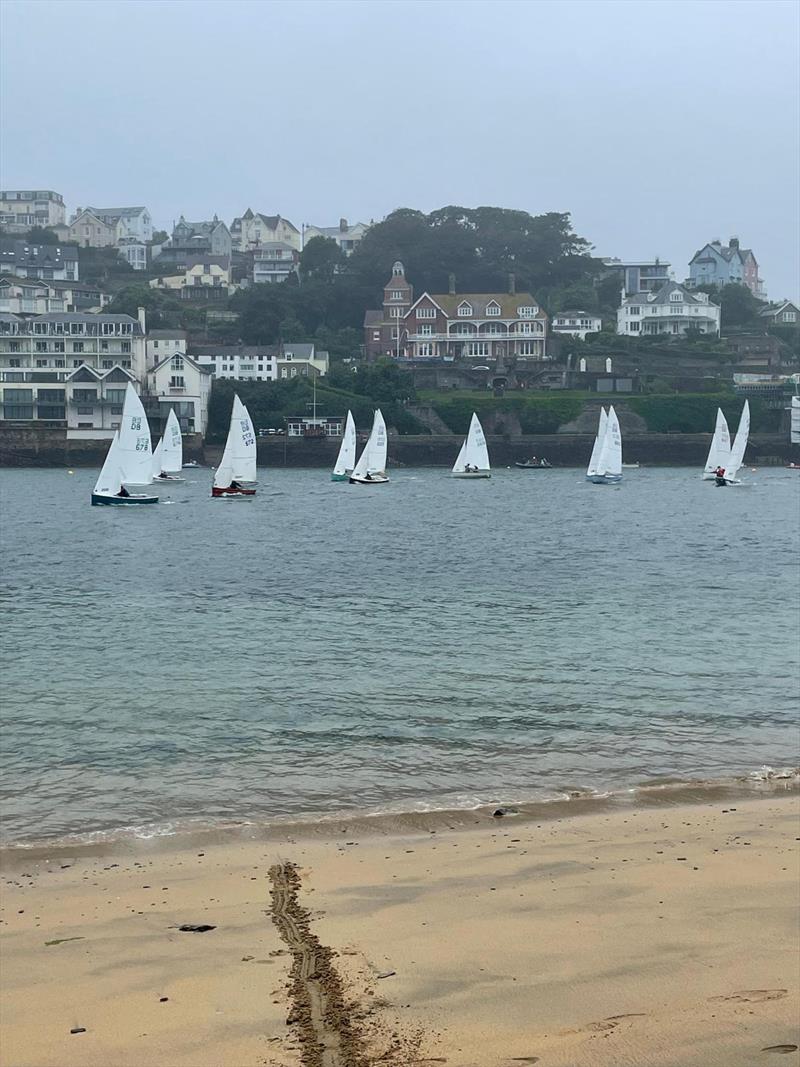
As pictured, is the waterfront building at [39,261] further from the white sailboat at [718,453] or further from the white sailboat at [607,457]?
the white sailboat at [718,453]

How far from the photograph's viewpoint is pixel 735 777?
12445mm

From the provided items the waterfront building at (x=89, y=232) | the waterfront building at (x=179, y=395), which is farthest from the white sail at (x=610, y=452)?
the waterfront building at (x=89, y=232)

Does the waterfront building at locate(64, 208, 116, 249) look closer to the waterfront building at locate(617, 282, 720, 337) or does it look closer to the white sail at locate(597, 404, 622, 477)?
the waterfront building at locate(617, 282, 720, 337)

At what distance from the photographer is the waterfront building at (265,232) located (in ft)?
586

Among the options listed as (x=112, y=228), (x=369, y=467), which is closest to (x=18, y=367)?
(x=369, y=467)

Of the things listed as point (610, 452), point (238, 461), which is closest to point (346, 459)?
point (238, 461)

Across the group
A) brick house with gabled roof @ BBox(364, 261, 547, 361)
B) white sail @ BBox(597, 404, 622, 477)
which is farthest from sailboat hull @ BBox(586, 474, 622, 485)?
brick house with gabled roof @ BBox(364, 261, 547, 361)

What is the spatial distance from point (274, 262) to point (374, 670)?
5588 inches

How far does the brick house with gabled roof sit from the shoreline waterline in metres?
111

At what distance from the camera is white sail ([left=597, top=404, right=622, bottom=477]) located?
81.1 meters

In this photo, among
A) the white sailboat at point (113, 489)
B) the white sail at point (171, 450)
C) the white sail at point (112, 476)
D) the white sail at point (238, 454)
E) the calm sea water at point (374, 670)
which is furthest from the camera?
the white sail at point (171, 450)

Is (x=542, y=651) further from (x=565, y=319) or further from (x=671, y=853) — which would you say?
(x=565, y=319)

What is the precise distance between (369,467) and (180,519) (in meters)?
26.5

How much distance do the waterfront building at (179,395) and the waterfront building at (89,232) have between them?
2842 inches
